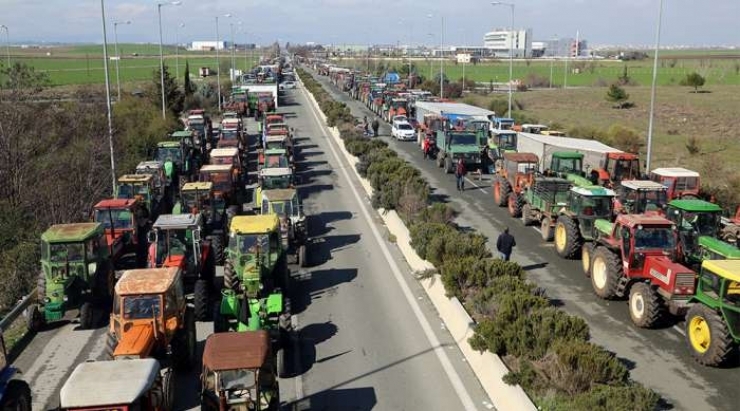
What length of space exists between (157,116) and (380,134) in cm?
1554

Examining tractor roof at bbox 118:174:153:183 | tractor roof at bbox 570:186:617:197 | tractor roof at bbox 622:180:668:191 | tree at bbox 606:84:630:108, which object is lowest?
tractor roof at bbox 118:174:153:183

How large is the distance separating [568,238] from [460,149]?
14884mm

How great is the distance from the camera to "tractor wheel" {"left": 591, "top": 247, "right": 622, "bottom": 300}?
1631cm

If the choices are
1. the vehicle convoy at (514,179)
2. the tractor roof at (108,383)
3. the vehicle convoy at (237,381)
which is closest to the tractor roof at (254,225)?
the vehicle convoy at (237,381)

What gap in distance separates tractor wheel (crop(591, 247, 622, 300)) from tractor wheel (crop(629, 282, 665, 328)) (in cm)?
80

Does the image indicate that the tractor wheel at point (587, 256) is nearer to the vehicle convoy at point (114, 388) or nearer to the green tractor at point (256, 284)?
the green tractor at point (256, 284)

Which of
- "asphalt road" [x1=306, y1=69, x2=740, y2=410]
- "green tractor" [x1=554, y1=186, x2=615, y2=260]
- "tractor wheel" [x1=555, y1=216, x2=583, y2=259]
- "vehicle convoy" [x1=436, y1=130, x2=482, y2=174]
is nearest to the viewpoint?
"asphalt road" [x1=306, y1=69, x2=740, y2=410]

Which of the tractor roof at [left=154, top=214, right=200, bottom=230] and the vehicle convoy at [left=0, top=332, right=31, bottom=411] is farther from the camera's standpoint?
the tractor roof at [left=154, top=214, right=200, bottom=230]

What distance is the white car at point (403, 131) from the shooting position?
4675 centimetres

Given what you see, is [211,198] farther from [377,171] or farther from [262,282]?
[377,171]

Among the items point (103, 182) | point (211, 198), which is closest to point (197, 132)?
point (103, 182)

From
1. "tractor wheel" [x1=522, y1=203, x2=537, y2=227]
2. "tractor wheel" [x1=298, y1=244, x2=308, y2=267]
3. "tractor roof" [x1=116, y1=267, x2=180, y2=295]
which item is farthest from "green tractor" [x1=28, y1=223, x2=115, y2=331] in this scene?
"tractor wheel" [x1=522, y1=203, x2=537, y2=227]

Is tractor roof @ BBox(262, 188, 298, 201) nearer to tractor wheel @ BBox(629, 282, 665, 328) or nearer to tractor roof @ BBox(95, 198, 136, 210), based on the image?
tractor roof @ BBox(95, 198, 136, 210)

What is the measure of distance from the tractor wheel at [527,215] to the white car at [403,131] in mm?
22993
